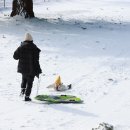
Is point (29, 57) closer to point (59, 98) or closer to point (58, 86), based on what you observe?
point (59, 98)

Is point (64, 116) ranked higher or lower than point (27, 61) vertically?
lower

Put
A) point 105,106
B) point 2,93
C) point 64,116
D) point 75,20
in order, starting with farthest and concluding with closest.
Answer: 1. point 75,20
2. point 2,93
3. point 105,106
4. point 64,116

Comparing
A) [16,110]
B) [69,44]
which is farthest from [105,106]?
[69,44]

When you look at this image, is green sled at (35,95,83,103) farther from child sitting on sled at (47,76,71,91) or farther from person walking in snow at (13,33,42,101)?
child sitting on sled at (47,76,71,91)

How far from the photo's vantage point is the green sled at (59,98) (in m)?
13.1

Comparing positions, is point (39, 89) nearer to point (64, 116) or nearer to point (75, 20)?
point (64, 116)

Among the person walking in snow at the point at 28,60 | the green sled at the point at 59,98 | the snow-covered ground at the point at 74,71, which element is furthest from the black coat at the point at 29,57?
the snow-covered ground at the point at 74,71

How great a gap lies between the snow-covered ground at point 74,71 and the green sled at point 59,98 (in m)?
0.25

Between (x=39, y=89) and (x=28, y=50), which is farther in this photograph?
(x=39, y=89)

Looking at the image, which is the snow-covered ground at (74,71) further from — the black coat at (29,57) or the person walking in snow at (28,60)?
the black coat at (29,57)

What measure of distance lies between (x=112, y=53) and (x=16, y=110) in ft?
31.9

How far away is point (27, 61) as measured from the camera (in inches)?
513

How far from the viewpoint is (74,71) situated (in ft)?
57.4

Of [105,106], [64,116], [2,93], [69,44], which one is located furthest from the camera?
[69,44]
